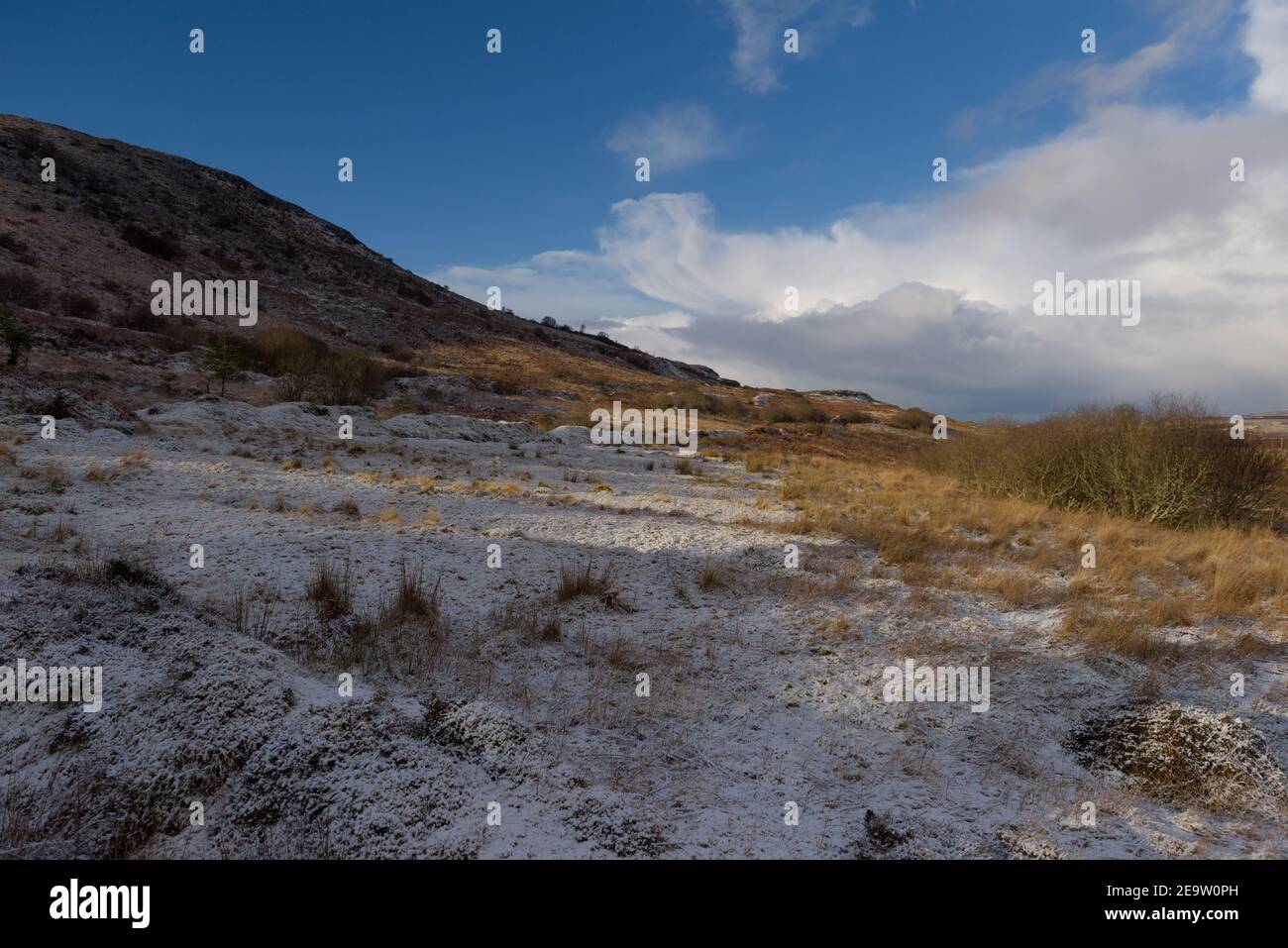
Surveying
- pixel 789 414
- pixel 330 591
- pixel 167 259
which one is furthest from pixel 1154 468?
pixel 167 259

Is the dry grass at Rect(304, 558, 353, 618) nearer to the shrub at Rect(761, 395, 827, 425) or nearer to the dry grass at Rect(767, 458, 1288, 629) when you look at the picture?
the dry grass at Rect(767, 458, 1288, 629)

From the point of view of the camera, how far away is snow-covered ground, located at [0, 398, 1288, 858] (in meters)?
3.28

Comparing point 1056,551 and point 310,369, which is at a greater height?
point 310,369

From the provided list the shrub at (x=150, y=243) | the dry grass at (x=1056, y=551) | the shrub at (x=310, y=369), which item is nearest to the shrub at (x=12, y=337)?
the shrub at (x=310, y=369)

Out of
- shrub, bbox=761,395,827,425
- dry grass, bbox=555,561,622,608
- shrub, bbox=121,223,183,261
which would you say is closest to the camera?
dry grass, bbox=555,561,622,608

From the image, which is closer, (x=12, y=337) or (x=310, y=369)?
(x=12, y=337)

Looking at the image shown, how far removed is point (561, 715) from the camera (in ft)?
14.6

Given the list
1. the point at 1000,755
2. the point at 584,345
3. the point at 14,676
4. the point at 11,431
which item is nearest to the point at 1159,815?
the point at 1000,755

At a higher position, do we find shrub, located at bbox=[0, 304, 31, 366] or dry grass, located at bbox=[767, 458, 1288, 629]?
shrub, located at bbox=[0, 304, 31, 366]

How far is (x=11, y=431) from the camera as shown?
11492 millimetres

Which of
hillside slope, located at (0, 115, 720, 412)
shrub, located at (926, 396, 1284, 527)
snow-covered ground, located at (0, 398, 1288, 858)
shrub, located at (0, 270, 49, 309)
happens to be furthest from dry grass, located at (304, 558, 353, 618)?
shrub, located at (0, 270, 49, 309)

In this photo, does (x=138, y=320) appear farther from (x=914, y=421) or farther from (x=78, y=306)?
(x=914, y=421)

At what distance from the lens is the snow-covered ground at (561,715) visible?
3.28m

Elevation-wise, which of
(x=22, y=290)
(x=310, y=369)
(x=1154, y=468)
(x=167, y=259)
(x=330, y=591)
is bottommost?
(x=330, y=591)
